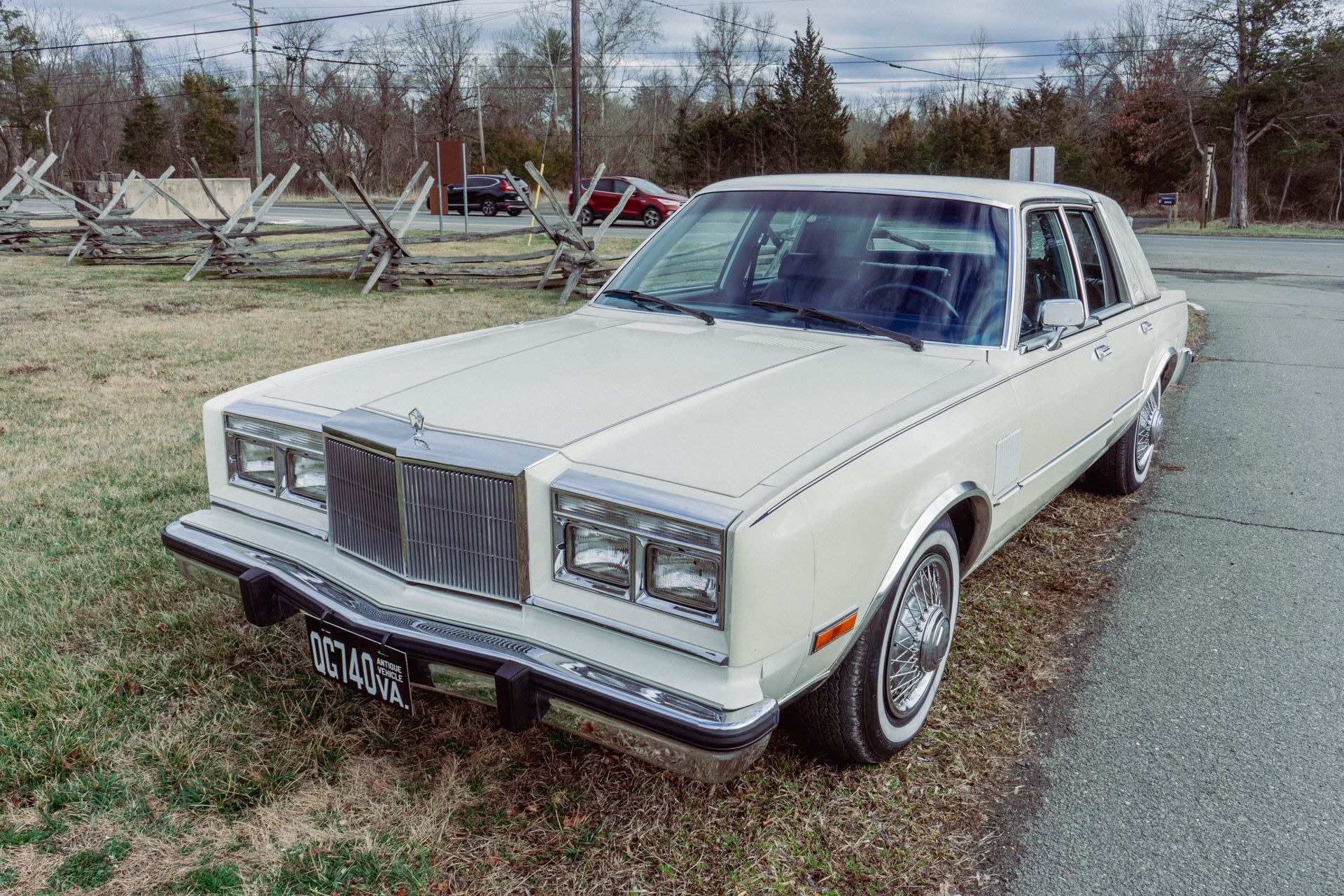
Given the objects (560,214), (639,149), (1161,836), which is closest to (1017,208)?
(1161,836)

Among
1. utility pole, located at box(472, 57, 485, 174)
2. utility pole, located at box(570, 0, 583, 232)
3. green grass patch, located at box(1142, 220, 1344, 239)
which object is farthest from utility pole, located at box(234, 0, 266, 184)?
green grass patch, located at box(1142, 220, 1344, 239)

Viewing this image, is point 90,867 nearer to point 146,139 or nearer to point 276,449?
point 276,449

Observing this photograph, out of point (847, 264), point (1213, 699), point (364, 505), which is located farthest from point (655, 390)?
point (1213, 699)

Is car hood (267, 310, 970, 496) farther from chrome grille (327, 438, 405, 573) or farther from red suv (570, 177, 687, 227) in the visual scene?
red suv (570, 177, 687, 227)

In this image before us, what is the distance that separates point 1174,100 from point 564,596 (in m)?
39.9

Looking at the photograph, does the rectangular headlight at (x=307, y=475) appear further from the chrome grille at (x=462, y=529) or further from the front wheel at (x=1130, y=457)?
the front wheel at (x=1130, y=457)

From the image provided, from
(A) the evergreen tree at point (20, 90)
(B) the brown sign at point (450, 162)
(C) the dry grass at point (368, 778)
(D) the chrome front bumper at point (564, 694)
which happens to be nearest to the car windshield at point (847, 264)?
(C) the dry grass at point (368, 778)

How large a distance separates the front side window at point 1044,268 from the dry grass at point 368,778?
1162 millimetres

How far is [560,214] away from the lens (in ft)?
42.5

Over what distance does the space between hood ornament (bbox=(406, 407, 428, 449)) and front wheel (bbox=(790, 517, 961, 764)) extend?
1151 millimetres

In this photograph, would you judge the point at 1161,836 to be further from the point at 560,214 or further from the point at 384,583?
the point at 560,214

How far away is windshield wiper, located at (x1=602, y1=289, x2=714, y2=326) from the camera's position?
361cm

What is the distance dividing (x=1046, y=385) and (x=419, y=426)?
7.22 ft

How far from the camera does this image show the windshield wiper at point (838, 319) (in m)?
3.26
